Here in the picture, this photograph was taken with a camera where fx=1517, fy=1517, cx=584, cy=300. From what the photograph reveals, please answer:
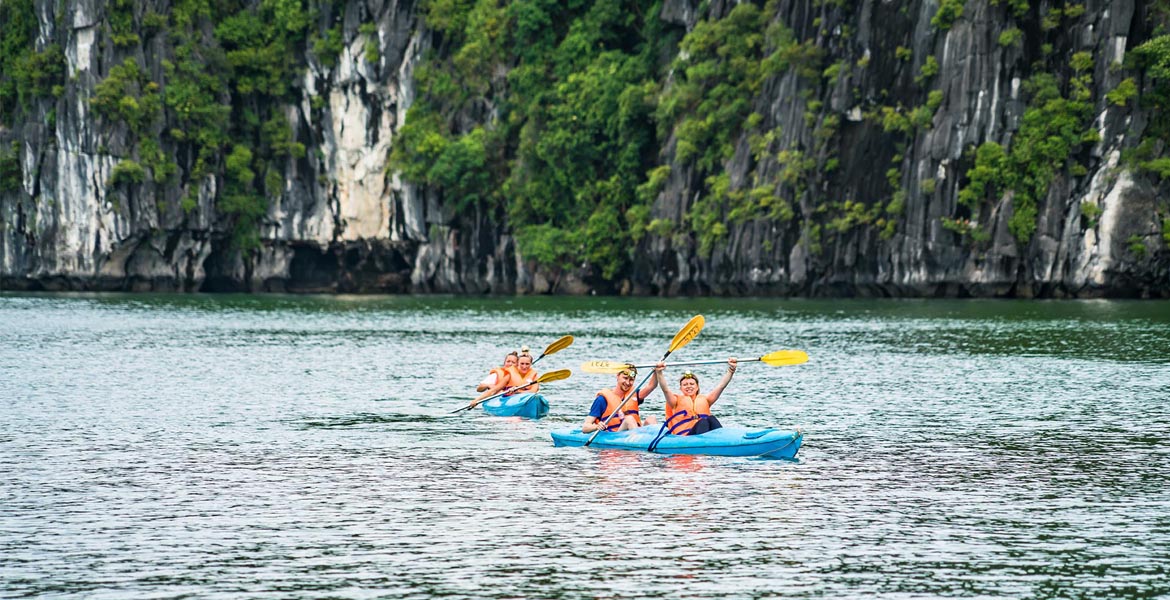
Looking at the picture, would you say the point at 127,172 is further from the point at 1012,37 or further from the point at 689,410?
the point at 689,410

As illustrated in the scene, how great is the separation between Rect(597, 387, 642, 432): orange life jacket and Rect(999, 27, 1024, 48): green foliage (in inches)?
2068

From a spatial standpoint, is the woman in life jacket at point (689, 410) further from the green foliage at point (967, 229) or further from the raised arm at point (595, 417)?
the green foliage at point (967, 229)

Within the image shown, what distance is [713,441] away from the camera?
24.7 m

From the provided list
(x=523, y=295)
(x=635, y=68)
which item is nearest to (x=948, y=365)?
(x=635, y=68)

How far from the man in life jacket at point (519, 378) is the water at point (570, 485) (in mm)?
1001

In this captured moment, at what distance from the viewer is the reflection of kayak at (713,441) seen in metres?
24.1

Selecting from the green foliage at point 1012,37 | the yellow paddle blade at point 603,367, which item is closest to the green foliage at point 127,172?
the green foliage at point 1012,37

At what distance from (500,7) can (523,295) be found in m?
19.9

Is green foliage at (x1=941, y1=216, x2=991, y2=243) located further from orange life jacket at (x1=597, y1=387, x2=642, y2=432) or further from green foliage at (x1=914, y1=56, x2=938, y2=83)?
orange life jacket at (x1=597, y1=387, x2=642, y2=432)

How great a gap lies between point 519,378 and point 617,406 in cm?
774

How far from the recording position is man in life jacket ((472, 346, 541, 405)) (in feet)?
112

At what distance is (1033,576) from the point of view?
16344 millimetres

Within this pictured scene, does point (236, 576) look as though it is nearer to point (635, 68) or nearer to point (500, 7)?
point (635, 68)

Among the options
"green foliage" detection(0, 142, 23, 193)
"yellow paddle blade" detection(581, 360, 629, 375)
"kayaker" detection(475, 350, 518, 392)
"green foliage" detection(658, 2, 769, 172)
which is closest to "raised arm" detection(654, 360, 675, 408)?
"yellow paddle blade" detection(581, 360, 629, 375)
